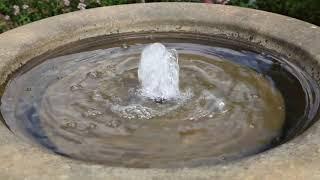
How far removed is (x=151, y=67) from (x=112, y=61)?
0.86 feet

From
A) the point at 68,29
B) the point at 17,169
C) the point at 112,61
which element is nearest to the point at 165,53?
the point at 112,61

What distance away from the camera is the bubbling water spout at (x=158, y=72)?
104 inches

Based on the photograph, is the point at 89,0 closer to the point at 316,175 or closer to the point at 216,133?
the point at 216,133

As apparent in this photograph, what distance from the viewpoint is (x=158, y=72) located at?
9.12 feet

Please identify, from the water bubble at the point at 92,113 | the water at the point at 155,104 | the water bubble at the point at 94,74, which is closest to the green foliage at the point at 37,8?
the water at the point at 155,104

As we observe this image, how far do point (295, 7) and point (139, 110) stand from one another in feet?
6.20

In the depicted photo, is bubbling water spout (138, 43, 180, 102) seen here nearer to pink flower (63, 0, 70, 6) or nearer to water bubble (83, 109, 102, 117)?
water bubble (83, 109, 102, 117)

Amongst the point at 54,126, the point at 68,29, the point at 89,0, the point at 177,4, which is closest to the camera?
the point at 54,126

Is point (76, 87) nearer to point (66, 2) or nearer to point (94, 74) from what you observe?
point (94, 74)

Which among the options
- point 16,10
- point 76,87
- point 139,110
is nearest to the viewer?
point 139,110

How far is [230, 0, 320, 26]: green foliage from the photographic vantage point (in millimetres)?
3855

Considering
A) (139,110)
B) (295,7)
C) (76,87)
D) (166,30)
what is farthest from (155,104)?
(295,7)

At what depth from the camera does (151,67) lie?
8.92 feet

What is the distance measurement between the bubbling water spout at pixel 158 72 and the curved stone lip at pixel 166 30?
0.40 m
